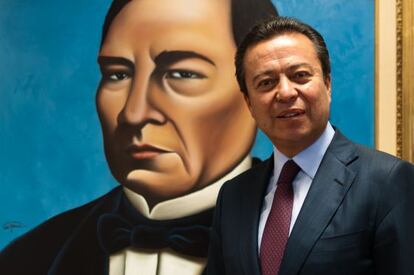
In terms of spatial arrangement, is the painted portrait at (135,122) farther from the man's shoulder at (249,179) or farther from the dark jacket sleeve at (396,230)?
the dark jacket sleeve at (396,230)

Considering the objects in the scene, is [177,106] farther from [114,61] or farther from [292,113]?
[292,113]

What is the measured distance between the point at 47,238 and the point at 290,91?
1015mm

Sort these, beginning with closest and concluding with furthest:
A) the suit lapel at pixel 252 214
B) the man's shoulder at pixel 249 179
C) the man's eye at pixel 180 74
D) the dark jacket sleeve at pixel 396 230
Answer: the dark jacket sleeve at pixel 396 230 → the suit lapel at pixel 252 214 → the man's shoulder at pixel 249 179 → the man's eye at pixel 180 74

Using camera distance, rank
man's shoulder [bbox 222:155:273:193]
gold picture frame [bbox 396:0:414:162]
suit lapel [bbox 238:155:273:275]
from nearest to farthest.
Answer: suit lapel [bbox 238:155:273:275], man's shoulder [bbox 222:155:273:193], gold picture frame [bbox 396:0:414:162]

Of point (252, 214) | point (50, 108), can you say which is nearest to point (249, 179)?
point (252, 214)

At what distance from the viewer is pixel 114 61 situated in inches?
59.2

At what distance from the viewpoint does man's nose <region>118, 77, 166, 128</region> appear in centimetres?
146

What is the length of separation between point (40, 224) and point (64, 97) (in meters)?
0.42

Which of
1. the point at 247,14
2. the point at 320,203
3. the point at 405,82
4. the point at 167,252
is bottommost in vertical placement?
the point at 167,252

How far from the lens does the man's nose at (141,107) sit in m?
1.46

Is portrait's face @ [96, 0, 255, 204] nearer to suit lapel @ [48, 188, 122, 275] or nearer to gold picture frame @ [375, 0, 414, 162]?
suit lapel @ [48, 188, 122, 275]

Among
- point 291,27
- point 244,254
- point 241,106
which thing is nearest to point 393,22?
point 241,106
